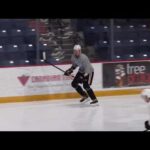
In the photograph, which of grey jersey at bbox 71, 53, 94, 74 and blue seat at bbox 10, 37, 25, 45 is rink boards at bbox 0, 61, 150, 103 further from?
blue seat at bbox 10, 37, 25, 45

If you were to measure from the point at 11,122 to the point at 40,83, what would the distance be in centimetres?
189

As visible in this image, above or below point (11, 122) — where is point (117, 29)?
above

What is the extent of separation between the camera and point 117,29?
1038cm

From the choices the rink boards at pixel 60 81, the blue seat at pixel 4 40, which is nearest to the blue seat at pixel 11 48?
the blue seat at pixel 4 40

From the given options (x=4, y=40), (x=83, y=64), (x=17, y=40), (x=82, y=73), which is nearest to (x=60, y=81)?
(x=82, y=73)

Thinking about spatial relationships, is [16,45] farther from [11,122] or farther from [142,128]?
[142,128]

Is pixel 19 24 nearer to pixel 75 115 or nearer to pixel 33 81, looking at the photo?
pixel 33 81

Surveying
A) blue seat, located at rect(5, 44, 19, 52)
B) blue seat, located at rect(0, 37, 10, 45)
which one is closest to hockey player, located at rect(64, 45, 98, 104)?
blue seat, located at rect(5, 44, 19, 52)

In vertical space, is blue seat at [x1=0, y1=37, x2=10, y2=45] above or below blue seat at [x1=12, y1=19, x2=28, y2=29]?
below

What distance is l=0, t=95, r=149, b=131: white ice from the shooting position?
6.98m

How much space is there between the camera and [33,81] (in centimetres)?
913
